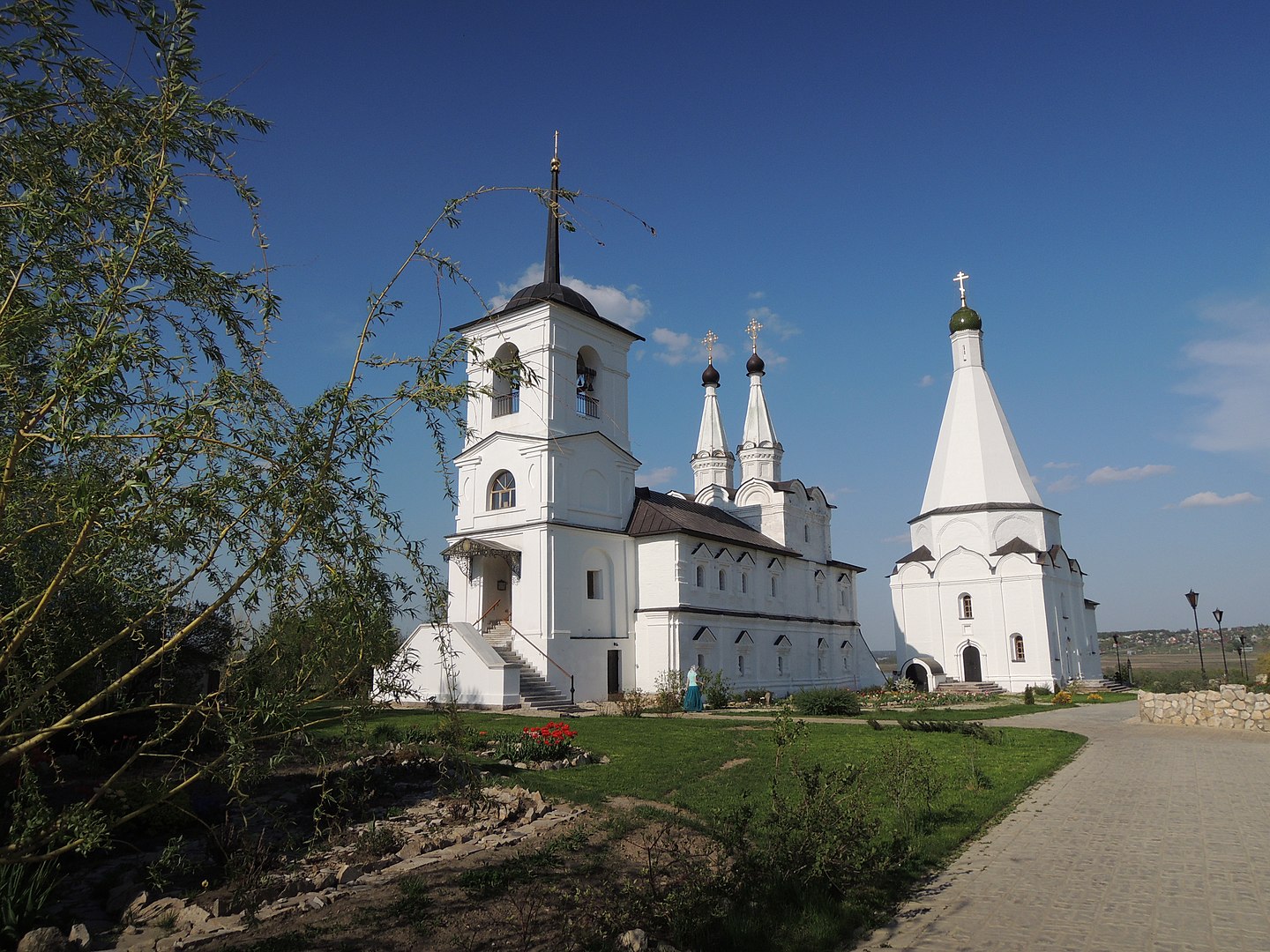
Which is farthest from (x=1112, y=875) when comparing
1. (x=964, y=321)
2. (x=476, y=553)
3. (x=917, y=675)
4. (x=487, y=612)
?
(x=964, y=321)

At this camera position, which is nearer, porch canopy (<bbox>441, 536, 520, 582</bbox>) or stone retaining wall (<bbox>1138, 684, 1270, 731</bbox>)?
stone retaining wall (<bbox>1138, 684, 1270, 731</bbox>)

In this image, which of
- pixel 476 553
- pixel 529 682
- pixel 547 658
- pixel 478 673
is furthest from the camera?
pixel 476 553

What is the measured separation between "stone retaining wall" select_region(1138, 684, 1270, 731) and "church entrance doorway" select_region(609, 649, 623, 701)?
49.3 feet

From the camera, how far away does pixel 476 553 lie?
25406mm

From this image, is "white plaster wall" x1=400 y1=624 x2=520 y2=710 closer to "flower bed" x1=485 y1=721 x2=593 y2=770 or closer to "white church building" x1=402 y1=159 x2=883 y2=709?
"white church building" x1=402 y1=159 x2=883 y2=709

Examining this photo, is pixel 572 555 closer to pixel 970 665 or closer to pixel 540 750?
pixel 540 750

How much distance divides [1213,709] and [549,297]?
21502mm

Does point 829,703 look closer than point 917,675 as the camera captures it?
Yes

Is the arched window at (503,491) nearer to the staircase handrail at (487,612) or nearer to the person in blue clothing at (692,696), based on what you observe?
the staircase handrail at (487,612)

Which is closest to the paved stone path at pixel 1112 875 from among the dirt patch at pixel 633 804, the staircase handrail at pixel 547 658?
the dirt patch at pixel 633 804

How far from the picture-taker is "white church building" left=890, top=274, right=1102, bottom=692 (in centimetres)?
3969

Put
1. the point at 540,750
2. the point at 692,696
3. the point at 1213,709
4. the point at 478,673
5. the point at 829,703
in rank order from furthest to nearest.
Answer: the point at 692,696, the point at 478,673, the point at 829,703, the point at 1213,709, the point at 540,750

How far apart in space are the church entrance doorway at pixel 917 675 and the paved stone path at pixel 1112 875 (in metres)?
30.4

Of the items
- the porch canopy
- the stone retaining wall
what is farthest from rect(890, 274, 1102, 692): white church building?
the porch canopy
